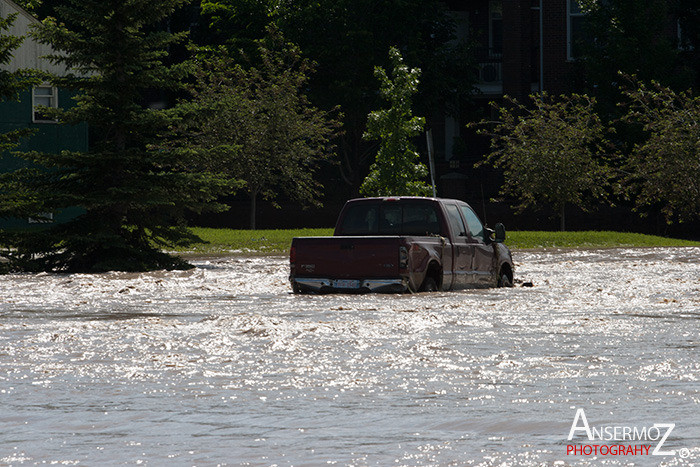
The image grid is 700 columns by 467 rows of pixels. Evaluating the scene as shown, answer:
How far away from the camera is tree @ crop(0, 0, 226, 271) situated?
2552cm

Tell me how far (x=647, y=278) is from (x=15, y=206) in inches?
494

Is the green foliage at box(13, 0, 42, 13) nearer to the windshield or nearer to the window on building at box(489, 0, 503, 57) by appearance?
the window on building at box(489, 0, 503, 57)

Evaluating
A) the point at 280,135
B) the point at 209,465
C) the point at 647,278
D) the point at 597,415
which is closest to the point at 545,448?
the point at 597,415

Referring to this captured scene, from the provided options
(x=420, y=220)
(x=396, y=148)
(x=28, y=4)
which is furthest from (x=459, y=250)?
(x=28, y=4)

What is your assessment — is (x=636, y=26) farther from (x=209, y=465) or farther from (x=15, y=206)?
(x=209, y=465)

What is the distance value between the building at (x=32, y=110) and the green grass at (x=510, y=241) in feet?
30.7

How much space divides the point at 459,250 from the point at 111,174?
10.2 meters

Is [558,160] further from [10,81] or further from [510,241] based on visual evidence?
[10,81]

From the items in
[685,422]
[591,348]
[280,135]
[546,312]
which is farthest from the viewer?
[280,135]

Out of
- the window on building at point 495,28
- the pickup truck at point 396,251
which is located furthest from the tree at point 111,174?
the window on building at point 495,28

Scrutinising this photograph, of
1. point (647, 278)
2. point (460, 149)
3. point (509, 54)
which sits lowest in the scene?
point (647, 278)

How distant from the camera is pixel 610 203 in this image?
45719mm

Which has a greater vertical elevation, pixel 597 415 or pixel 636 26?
pixel 636 26

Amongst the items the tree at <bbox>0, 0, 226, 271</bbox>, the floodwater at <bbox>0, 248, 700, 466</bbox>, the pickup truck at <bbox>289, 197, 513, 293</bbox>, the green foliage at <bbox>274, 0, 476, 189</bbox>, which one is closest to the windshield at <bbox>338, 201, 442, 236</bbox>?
the pickup truck at <bbox>289, 197, 513, 293</bbox>
